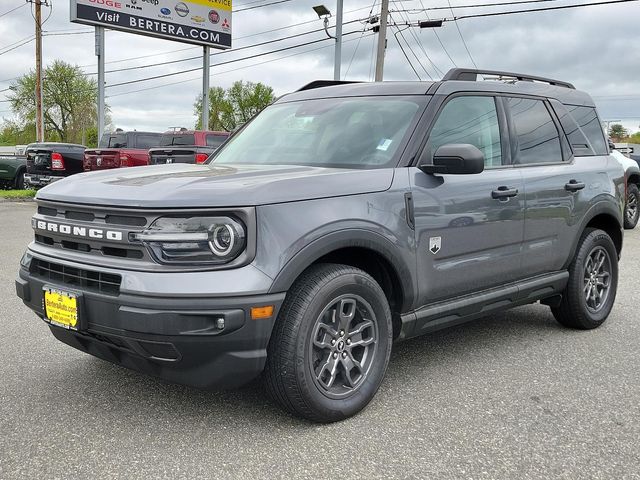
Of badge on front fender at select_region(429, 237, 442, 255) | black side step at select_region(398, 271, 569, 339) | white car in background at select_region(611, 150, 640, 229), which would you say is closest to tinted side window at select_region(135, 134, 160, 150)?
white car in background at select_region(611, 150, 640, 229)

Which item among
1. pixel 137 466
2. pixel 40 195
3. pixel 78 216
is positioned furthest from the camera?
pixel 40 195

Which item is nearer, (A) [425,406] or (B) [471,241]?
(A) [425,406]

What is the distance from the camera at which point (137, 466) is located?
2740mm

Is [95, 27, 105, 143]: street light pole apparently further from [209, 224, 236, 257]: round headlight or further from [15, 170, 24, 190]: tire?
[209, 224, 236, 257]: round headlight

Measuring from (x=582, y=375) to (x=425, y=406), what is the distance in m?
1.20

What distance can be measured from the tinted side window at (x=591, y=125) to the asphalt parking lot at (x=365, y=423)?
65.9 inches

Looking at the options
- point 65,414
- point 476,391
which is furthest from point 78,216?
point 476,391

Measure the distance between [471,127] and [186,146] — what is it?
33.5 ft

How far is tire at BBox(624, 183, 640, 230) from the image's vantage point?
12070 mm

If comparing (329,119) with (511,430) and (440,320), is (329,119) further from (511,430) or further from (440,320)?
(511,430)

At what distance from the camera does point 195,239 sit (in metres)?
2.79

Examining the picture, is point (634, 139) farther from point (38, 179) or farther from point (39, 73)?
point (38, 179)

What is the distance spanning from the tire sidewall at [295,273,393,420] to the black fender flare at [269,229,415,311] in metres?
0.15

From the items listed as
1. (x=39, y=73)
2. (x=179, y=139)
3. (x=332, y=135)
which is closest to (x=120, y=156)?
(x=179, y=139)
